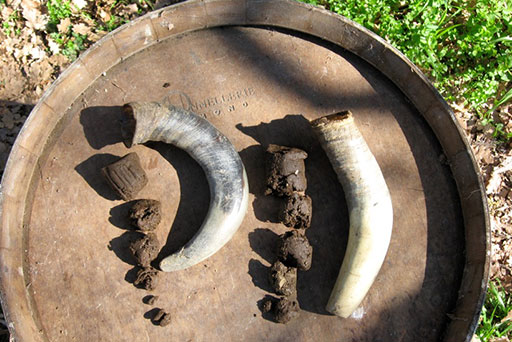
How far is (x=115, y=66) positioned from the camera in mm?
3018

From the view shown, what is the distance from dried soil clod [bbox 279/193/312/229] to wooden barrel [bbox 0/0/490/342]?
108 mm

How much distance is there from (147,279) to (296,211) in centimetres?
126

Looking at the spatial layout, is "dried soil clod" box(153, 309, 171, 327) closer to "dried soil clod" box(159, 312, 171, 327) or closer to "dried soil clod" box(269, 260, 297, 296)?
"dried soil clod" box(159, 312, 171, 327)

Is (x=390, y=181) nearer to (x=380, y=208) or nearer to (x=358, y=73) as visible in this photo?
(x=380, y=208)

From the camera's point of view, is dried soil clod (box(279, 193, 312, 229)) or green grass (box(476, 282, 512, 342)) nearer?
dried soil clod (box(279, 193, 312, 229))

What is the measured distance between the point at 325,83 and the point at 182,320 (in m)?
2.21

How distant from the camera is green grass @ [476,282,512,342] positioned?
11.0 feet

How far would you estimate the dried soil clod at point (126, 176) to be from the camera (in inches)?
111

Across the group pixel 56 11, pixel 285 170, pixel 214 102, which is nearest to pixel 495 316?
pixel 285 170

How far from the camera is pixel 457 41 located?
12.5 feet

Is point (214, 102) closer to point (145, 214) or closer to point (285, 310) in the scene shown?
point (145, 214)

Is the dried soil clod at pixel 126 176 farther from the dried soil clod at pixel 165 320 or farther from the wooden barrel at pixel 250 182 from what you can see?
the dried soil clod at pixel 165 320

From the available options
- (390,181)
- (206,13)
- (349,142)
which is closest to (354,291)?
(390,181)

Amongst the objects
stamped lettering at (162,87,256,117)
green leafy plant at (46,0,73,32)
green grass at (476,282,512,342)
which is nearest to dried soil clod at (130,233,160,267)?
stamped lettering at (162,87,256,117)
